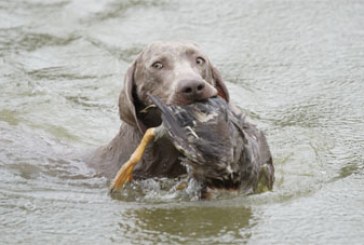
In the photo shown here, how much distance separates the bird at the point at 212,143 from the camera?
5223 millimetres

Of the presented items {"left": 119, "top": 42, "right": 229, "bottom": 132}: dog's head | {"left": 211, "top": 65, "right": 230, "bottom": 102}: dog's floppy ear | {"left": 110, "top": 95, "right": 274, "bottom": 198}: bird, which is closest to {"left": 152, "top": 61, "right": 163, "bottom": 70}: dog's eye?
{"left": 119, "top": 42, "right": 229, "bottom": 132}: dog's head

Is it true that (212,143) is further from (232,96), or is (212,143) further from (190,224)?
(232,96)

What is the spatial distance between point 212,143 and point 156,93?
0.92 meters

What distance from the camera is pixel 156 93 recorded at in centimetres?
602

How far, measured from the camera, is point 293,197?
228 inches

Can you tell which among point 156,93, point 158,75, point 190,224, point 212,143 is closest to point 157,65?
point 158,75

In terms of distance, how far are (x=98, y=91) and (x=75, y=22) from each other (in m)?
1.86

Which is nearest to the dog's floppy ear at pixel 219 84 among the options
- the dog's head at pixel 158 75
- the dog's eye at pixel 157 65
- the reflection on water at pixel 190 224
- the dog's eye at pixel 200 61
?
the dog's head at pixel 158 75

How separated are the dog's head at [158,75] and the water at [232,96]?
1.54 feet

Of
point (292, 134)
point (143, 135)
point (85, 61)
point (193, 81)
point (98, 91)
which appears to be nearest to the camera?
point (193, 81)

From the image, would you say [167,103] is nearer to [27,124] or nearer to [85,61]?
[27,124]

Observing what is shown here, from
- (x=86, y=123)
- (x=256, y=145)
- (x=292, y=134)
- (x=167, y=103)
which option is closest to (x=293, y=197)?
(x=256, y=145)

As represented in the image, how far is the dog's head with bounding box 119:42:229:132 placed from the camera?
5992mm

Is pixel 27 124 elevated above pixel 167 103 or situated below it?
below
